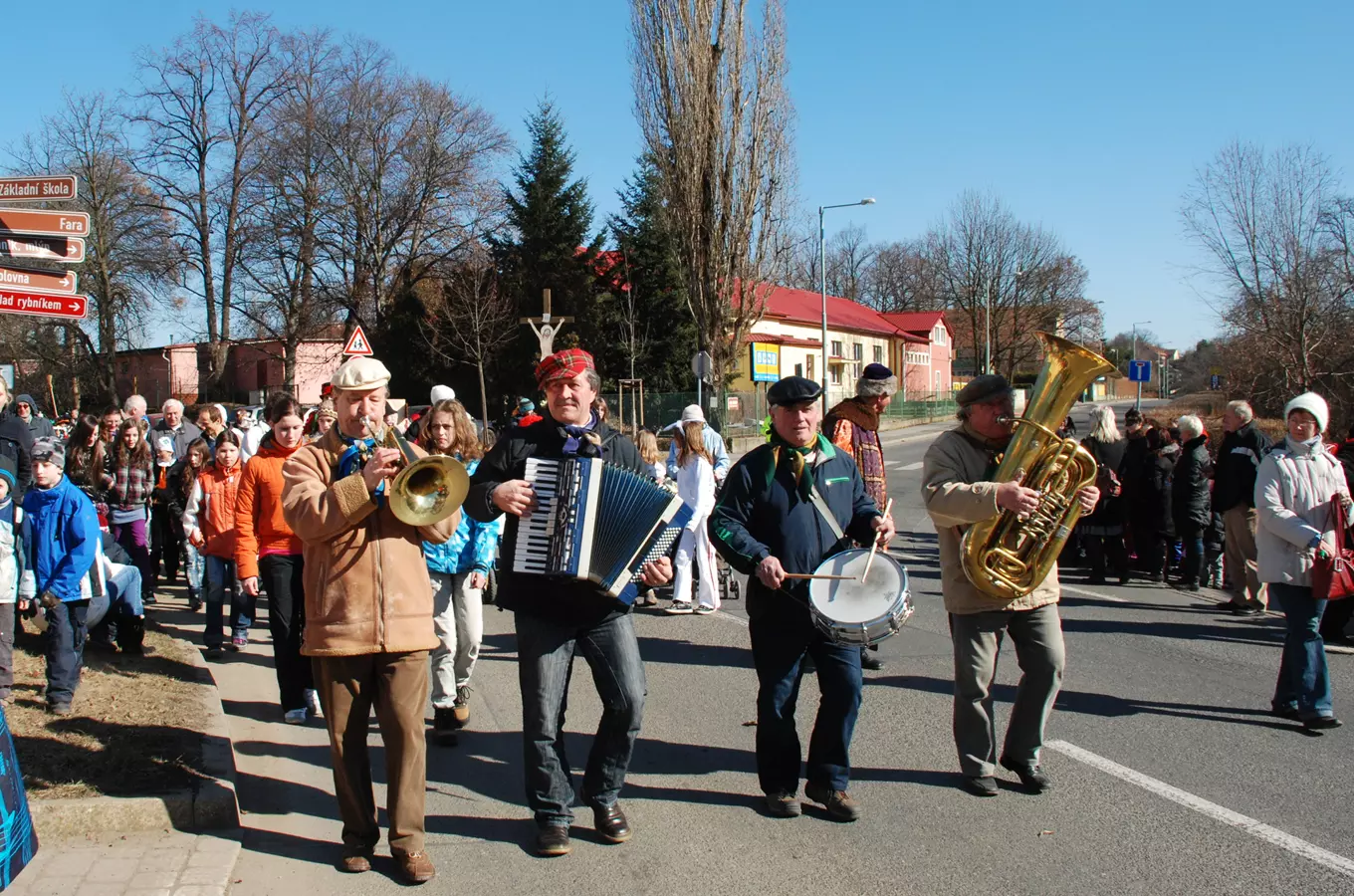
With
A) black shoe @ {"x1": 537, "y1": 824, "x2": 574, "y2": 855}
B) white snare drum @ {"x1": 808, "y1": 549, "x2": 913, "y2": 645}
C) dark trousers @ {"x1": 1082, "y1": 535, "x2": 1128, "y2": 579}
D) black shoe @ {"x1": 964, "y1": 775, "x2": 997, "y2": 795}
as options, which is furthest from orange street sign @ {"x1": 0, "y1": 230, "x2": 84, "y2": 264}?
dark trousers @ {"x1": 1082, "y1": 535, "x2": 1128, "y2": 579}

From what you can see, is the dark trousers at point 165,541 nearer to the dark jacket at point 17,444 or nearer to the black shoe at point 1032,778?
the dark jacket at point 17,444

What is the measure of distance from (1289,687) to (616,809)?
4.10 m

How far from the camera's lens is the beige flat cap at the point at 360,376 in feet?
13.7

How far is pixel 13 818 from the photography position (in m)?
3.12

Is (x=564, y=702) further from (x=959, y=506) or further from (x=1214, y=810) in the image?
(x=1214, y=810)

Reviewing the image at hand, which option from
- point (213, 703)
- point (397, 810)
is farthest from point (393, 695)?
point (213, 703)

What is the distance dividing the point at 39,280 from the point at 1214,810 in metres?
6.53

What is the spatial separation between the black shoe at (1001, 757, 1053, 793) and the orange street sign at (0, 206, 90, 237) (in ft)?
18.4

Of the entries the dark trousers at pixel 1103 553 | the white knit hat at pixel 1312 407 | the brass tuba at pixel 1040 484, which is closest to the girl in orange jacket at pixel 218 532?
the brass tuba at pixel 1040 484

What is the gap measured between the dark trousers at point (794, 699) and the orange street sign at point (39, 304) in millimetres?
4233

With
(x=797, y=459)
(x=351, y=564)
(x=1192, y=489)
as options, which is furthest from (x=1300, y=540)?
(x=1192, y=489)

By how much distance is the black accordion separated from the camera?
3.99m

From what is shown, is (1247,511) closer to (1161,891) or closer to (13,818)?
(1161,891)

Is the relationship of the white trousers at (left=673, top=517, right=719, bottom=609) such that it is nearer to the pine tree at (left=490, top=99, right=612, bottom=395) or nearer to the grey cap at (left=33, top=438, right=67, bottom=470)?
the grey cap at (left=33, top=438, right=67, bottom=470)
